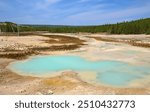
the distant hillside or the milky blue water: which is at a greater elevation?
the distant hillside

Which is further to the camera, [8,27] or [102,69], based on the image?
[8,27]

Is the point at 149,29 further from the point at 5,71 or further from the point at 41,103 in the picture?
the point at 41,103

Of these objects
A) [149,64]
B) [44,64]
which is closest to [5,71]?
[44,64]

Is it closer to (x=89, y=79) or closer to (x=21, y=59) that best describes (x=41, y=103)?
(x=89, y=79)

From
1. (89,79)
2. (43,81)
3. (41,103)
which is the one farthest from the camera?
(89,79)

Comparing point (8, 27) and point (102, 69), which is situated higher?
point (8, 27)

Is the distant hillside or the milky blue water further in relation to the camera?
the distant hillside

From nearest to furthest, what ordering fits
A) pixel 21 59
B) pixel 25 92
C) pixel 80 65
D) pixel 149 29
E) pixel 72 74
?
pixel 25 92 → pixel 72 74 → pixel 80 65 → pixel 21 59 → pixel 149 29

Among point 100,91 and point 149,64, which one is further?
point 149,64

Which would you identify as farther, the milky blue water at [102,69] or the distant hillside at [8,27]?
the distant hillside at [8,27]

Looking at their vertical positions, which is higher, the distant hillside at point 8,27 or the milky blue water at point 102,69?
the distant hillside at point 8,27
